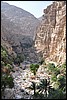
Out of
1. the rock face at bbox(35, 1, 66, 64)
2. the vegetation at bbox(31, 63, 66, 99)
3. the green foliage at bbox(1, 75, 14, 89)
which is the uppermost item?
the rock face at bbox(35, 1, 66, 64)

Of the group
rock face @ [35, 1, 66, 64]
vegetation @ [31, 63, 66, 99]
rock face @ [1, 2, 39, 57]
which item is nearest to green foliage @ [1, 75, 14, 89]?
vegetation @ [31, 63, 66, 99]

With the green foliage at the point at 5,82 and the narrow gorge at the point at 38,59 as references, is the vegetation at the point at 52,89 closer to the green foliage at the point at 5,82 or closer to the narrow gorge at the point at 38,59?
the narrow gorge at the point at 38,59

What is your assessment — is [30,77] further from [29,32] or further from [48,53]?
[29,32]

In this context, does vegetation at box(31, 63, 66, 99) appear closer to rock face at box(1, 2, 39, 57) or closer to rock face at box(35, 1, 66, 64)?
rock face at box(35, 1, 66, 64)

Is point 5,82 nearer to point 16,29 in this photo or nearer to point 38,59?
point 38,59

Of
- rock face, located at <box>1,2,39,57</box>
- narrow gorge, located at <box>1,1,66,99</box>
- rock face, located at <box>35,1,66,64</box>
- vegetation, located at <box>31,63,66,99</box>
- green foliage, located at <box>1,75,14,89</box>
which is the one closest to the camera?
vegetation, located at <box>31,63,66,99</box>

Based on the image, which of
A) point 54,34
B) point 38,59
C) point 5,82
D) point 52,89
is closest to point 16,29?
point 38,59

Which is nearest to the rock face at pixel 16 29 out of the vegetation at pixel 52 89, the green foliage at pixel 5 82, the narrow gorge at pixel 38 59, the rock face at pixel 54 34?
the narrow gorge at pixel 38 59
